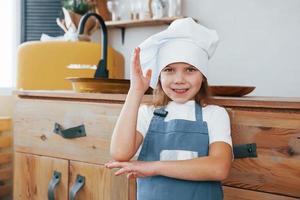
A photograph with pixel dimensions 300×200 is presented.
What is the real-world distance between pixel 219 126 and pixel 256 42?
1032 mm

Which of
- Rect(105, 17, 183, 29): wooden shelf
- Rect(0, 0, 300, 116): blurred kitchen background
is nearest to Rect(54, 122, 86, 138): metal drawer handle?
Rect(0, 0, 300, 116): blurred kitchen background

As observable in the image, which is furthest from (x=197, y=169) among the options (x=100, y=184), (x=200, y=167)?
(x=100, y=184)

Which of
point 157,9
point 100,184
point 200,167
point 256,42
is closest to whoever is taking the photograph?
point 200,167

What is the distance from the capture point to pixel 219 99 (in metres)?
0.95

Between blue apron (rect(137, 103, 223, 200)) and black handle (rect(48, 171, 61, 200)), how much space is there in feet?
1.47

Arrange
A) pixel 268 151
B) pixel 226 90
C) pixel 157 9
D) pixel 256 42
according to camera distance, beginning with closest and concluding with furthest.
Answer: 1. pixel 268 151
2. pixel 226 90
3. pixel 256 42
4. pixel 157 9

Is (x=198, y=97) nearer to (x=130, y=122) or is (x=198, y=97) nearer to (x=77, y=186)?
(x=130, y=122)

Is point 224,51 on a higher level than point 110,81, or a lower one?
higher

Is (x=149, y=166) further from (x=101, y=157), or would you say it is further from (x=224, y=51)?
(x=224, y=51)

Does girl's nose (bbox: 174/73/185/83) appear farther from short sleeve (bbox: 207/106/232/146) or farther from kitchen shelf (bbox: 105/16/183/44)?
kitchen shelf (bbox: 105/16/183/44)

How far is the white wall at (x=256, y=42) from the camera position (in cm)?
168

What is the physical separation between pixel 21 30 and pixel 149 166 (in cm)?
180

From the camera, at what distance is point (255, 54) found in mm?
1769

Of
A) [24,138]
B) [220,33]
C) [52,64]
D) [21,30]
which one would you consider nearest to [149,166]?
[24,138]
